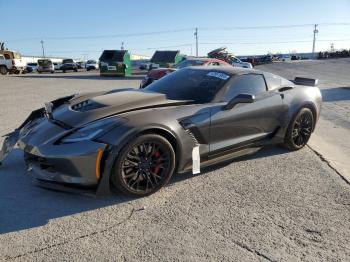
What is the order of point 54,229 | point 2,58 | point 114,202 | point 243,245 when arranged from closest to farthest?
point 243,245, point 54,229, point 114,202, point 2,58

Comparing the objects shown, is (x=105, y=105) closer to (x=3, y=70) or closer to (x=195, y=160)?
(x=195, y=160)

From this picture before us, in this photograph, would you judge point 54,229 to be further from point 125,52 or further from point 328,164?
point 125,52

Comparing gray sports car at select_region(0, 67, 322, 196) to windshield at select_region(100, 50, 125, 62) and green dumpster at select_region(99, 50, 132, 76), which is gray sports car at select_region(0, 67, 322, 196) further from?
windshield at select_region(100, 50, 125, 62)

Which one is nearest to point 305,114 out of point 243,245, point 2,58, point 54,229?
point 243,245

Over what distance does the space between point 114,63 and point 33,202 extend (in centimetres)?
2323

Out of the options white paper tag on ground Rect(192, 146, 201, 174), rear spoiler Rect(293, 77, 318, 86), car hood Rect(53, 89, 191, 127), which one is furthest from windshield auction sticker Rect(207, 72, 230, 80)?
rear spoiler Rect(293, 77, 318, 86)

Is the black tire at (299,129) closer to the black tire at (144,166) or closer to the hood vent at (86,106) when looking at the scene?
the black tire at (144,166)

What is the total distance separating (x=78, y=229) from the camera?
11.0 feet

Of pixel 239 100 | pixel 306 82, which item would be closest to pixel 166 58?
pixel 306 82

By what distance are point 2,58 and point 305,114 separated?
108 ft

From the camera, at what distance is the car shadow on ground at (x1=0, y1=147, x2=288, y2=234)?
3.49 meters

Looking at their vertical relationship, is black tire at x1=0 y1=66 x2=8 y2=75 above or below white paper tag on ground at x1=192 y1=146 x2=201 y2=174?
below

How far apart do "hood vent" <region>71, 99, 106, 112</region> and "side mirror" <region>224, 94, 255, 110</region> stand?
159 cm

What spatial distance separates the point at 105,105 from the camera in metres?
4.41
